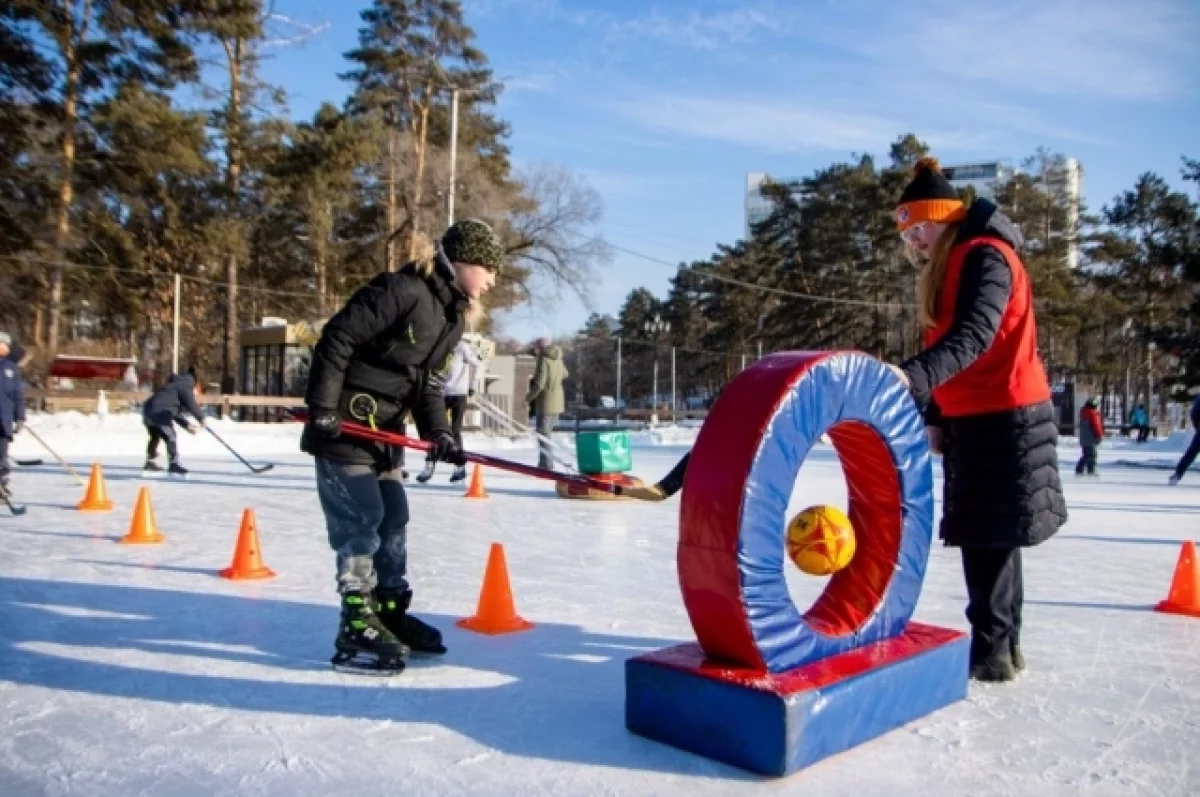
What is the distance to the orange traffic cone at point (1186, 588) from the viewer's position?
196 inches

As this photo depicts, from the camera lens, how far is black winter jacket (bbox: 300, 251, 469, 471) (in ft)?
11.6

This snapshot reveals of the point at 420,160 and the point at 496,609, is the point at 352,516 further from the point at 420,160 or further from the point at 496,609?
the point at 420,160

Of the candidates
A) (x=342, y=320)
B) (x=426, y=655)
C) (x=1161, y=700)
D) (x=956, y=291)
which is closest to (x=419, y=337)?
(x=342, y=320)

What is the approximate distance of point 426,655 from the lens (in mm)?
3916

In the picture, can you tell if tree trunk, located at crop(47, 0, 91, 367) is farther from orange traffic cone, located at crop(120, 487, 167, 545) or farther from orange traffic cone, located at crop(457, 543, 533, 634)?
orange traffic cone, located at crop(457, 543, 533, 634)

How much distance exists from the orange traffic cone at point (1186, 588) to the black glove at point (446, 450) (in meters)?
3.87

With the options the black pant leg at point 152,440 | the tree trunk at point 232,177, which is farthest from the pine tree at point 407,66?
the black pant leg at point 152,440

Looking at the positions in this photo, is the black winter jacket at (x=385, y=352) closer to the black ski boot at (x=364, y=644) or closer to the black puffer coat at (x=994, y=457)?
the black ski boot at (x=364, y=644)

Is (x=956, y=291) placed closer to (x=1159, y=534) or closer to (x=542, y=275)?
(x=1159, y=534)

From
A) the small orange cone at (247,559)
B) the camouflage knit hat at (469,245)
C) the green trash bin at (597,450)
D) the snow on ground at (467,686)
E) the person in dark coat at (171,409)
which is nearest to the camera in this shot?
the snow on ground at (467,686)

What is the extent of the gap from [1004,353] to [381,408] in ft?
7.99

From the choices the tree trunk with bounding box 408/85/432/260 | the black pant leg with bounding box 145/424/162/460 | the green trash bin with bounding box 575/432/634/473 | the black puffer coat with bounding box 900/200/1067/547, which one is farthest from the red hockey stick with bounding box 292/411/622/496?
the tree trunk with bounding box 408/85/432/260

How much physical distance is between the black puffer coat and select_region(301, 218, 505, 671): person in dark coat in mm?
1877

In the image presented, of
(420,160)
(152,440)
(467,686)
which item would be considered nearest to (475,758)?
(467,686)
